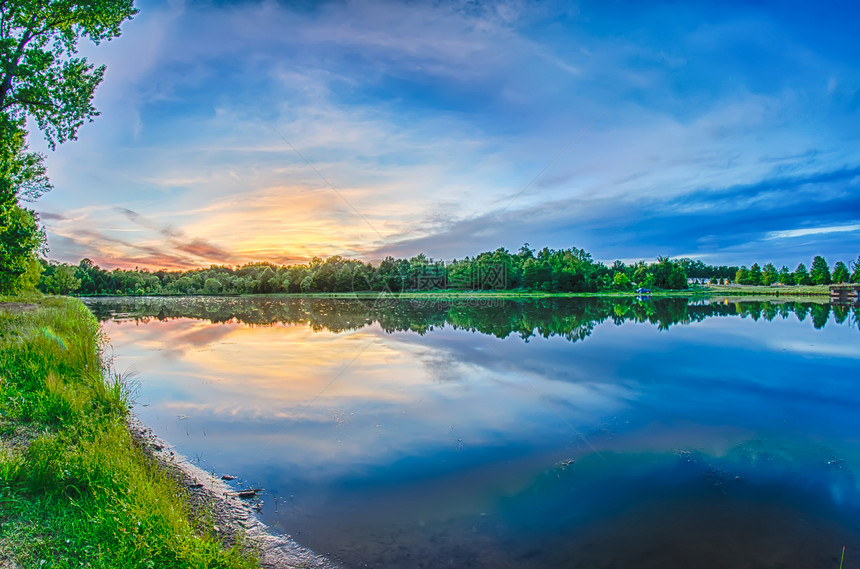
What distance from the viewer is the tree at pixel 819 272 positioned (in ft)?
413

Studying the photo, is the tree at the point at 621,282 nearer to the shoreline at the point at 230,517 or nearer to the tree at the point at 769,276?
the tree at the point at 769,276

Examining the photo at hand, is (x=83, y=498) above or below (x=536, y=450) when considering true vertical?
above

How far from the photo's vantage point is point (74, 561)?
13.3 ft

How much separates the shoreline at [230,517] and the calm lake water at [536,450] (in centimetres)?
18

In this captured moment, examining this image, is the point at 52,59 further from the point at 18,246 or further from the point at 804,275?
the point at 804,275

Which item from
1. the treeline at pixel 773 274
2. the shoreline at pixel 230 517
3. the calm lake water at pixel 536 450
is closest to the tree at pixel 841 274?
the treeline at pixel 773 274

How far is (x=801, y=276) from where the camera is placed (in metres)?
132

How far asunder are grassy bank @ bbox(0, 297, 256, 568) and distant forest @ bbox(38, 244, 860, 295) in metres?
88.3

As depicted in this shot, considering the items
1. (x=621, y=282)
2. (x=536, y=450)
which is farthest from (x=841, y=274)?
(x=536, y=450)

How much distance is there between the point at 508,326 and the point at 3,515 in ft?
78.2

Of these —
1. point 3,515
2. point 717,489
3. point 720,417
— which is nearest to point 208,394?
point 3,515

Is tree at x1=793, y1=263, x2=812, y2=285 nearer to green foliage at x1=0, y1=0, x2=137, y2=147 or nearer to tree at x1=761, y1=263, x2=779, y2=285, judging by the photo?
tree at x1=761, y1=263, x2=779, y2=285

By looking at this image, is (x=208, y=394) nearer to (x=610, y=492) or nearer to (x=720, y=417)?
(x=610, y=492)

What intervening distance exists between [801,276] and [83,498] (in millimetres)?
170229
